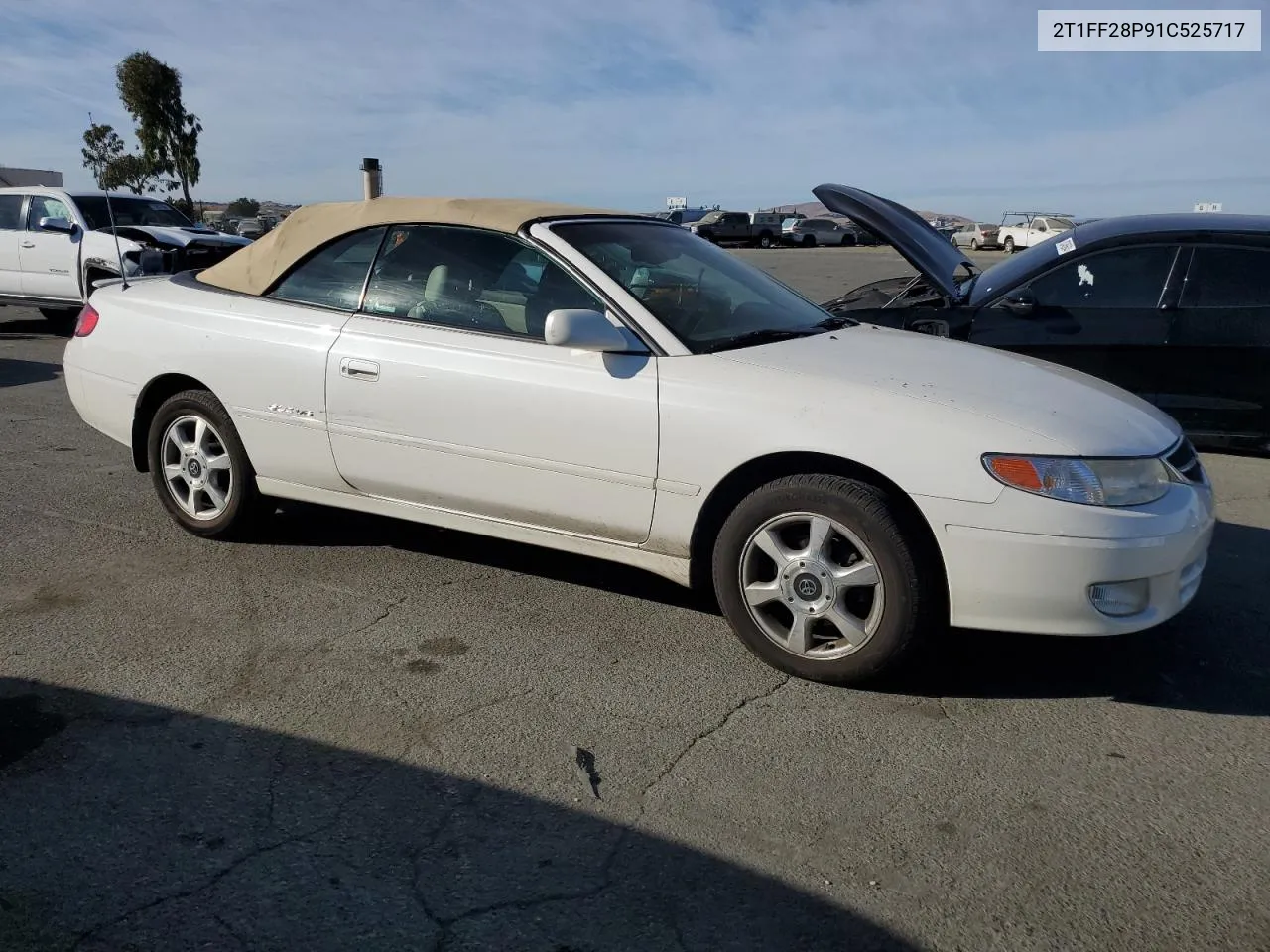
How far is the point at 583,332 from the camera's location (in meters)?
3.60

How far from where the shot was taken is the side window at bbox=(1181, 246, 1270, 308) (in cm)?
642

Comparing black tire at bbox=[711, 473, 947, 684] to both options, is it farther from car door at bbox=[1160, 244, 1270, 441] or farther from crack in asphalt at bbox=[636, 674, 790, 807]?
car door at bbox=[1160, 244, 1270, 441]

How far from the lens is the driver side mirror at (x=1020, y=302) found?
22.0ft

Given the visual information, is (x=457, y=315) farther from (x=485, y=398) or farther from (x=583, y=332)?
(x=583, y=332)

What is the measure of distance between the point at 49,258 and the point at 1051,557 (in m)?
11.9

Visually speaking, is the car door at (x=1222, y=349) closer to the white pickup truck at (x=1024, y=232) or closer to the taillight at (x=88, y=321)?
the taillight at (x=88, y=321)

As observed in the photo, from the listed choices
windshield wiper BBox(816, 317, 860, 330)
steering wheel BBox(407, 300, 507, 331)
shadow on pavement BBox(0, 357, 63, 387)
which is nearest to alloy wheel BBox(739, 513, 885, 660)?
windshield wiper BBox(816, 317, 860, 330)

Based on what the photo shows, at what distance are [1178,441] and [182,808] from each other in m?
3.28

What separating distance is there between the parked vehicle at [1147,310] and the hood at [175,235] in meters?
7.86

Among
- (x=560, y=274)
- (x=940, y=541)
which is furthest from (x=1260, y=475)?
(x=560, y=274)

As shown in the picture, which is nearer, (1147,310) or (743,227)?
(1147,310)

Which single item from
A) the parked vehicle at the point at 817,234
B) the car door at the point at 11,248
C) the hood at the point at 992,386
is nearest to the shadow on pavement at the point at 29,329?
the car door at the point at 11,248

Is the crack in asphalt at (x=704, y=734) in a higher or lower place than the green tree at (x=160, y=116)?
lower

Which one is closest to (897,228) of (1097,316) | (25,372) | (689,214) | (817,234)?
(1097,316)
